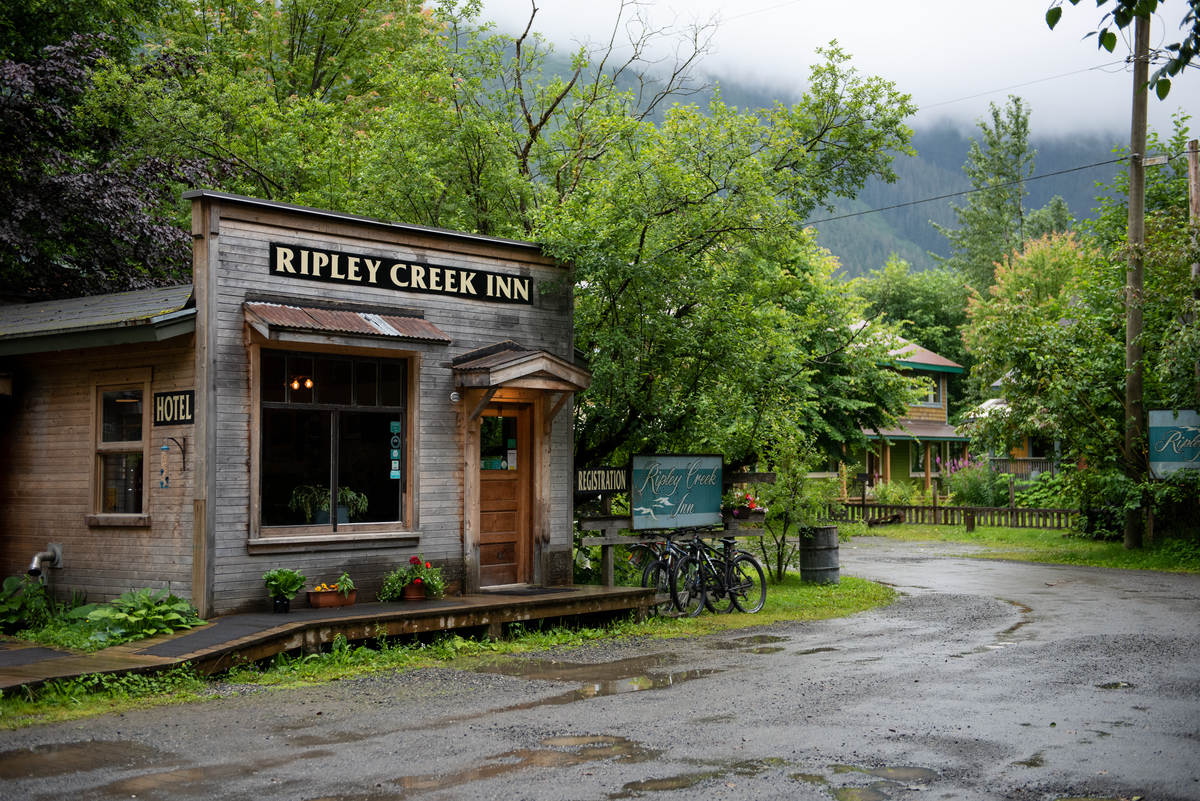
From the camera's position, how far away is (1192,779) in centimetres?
612

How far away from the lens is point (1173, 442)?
22.2m

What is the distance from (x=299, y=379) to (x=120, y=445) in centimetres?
204

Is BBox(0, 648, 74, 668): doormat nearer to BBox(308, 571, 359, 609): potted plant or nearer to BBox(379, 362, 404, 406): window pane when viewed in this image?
BBox(308, 571, 359, 609): potted plant

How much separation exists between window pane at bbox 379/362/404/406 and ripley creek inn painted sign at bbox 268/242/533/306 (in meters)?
0.94

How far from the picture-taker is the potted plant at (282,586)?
1109 centimetres

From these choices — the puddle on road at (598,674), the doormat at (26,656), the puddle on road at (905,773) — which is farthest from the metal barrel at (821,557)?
the doormat at (26,656)

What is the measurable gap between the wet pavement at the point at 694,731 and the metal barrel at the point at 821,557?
5.97 metres

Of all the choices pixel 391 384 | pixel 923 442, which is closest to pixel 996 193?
pixel 923 442

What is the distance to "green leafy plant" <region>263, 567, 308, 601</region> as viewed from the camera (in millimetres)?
11102

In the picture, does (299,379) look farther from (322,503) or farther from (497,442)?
(497,442)

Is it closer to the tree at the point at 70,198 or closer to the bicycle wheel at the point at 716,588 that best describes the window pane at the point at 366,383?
the bicycle wheel at the point at 716,588

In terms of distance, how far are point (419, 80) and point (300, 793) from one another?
58.0 feet

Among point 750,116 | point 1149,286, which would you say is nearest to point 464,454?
point 750,116

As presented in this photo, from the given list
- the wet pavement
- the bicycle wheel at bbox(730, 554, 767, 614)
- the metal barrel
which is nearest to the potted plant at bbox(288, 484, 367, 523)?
the wet pavement
